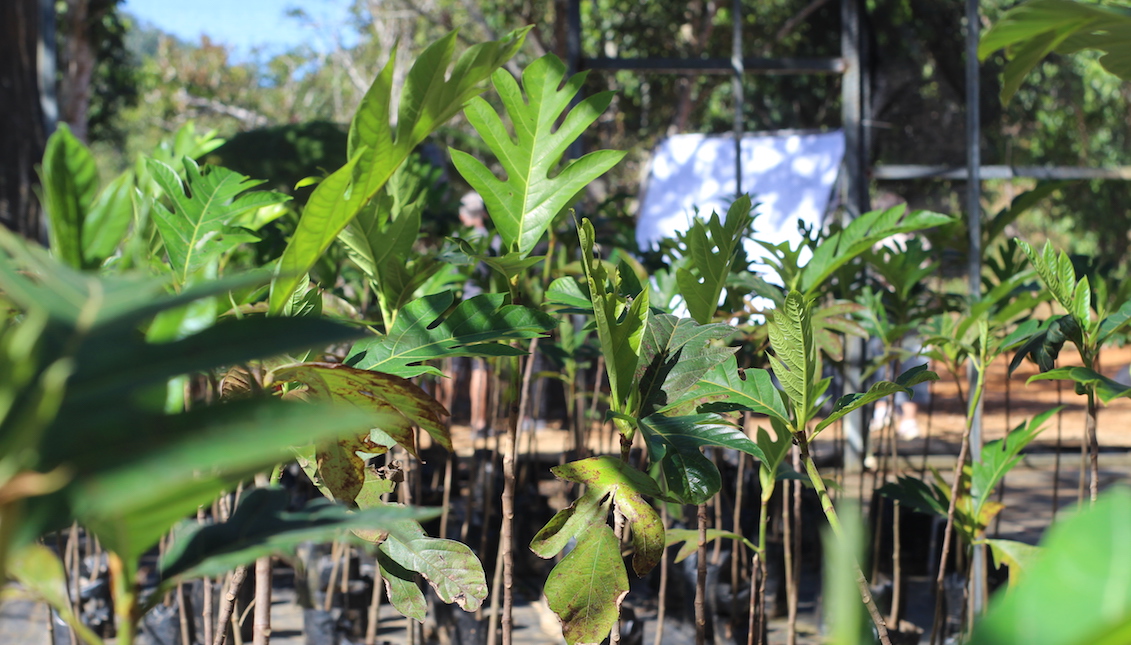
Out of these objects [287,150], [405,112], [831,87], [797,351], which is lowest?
[797,351]

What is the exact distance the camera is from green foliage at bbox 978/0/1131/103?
941 mm

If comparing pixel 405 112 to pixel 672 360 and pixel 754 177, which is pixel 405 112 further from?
pixel 754 177

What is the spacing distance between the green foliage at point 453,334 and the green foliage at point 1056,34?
2.24ft

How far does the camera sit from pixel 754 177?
15.5ft

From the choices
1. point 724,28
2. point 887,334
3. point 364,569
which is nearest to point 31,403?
point 887,334

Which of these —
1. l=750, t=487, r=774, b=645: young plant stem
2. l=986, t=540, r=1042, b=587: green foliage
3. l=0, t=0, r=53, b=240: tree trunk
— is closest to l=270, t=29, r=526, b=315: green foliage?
l=750, t=487, r=774, b=645: young plant stem

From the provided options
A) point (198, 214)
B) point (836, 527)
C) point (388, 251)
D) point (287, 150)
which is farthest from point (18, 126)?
point (836, 527)

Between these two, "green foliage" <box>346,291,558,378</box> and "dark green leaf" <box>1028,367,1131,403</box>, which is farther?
"dark green leaf" <box>1028,367,1131,403</box>

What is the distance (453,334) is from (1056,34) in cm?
82

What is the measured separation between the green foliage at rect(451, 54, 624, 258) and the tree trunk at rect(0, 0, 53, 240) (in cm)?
347

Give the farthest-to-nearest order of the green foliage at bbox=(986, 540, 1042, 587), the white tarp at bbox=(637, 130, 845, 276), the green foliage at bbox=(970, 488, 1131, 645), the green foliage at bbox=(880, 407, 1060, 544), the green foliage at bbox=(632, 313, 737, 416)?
the white tarp at bbox=(637, 130, 845, 276) < the green foliage at bbox=(880, 407, 1060, 544) < the green foliage at bbox=(986, 540, 1042, 587) < the green foliage at bbox=(632, 313, 737, 416) < the green foliage at bbox=(970, 488, 1131, 645)

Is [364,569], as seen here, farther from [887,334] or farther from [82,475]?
[82,475]

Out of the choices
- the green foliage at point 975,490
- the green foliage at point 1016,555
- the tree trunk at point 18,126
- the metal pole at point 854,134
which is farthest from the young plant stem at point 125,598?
the tree trunk at point 18,126

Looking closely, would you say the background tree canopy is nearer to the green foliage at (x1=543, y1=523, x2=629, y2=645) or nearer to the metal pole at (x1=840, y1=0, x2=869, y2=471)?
the metal pole at (x1=840, y1=0, x2=869, y2=471)
